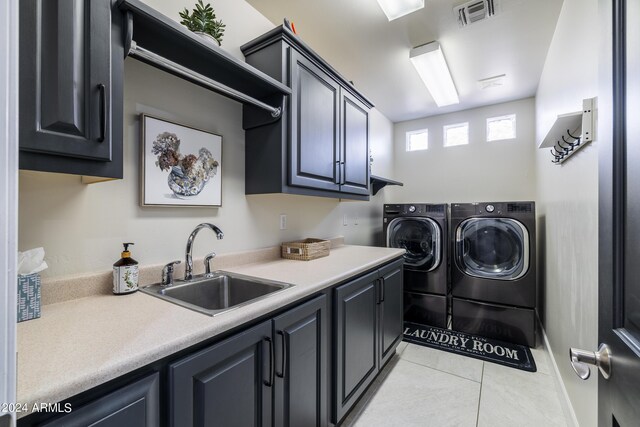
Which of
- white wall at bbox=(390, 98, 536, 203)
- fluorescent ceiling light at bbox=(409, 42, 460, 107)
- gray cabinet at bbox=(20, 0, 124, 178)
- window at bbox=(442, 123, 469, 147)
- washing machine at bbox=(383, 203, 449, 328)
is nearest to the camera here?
gray cabinet at bbox=(20, 0, 124, 178)

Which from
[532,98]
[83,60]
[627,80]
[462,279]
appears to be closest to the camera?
[627,80]

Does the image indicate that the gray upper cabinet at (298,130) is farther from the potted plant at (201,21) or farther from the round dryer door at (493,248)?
the round dryer door at (493,248)

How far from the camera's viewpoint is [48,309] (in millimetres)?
971

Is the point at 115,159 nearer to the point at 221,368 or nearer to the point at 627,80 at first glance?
the point at 221,368

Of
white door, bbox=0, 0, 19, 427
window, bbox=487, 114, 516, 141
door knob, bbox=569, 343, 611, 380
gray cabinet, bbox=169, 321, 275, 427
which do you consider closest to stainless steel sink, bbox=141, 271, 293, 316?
gray cabinet, bbox=169, 321, 275, 427

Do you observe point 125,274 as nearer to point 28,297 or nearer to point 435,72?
point 28,297

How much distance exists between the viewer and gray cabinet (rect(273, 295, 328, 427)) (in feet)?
3.58

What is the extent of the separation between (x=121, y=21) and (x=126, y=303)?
3.36 ft

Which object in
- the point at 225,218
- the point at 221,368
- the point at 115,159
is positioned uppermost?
the point at 115,159

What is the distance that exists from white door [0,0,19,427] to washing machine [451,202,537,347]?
3.23m

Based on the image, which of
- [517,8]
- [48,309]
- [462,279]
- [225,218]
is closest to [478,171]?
[462,279]

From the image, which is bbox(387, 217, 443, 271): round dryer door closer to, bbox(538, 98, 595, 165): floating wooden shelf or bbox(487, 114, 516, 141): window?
bbox(538, 98, 595, 165): floating wooden shelf

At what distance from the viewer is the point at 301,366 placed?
3.96 ft

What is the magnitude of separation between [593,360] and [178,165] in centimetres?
170
